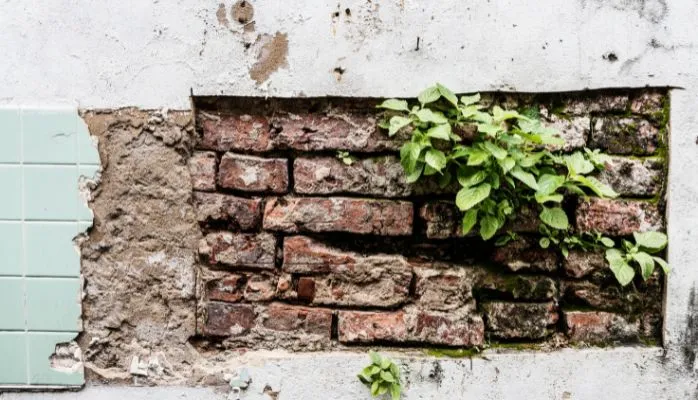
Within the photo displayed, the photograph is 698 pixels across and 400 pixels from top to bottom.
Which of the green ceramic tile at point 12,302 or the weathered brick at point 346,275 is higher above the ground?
the weathered brick at point 346,275

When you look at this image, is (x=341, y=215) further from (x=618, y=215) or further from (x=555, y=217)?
(x=618, y=215)

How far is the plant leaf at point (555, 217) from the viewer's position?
1382mm

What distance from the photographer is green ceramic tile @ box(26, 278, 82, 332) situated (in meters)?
1.42

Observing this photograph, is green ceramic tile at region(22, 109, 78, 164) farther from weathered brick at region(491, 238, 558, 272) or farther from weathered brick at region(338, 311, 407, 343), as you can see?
weathered brick at region(491, 238, 558, 272)

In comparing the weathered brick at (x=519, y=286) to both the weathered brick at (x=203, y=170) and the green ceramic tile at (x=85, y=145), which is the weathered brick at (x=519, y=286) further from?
the green ceramic tile at (x=85, y=145)

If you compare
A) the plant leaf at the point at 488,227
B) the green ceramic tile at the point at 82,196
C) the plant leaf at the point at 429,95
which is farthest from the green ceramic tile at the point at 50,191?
the plant leaf at the point at 488,227

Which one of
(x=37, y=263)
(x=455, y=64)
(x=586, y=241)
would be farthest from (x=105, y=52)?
(x=586, y=241)

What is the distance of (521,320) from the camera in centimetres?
145

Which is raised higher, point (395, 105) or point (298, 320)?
point (395, 105)

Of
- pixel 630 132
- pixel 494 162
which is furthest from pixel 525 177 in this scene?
pixel 630 132

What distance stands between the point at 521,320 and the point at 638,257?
304mm

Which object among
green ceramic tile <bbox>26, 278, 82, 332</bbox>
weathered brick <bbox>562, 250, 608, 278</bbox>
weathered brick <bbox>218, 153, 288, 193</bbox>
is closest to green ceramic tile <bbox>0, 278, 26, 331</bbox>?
green ceramic tile <bbox>26, 278, 82, 332</bbox>

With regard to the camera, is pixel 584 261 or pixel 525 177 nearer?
pixel 525 177

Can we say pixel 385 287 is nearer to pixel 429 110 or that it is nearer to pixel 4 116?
pixel 429 110
